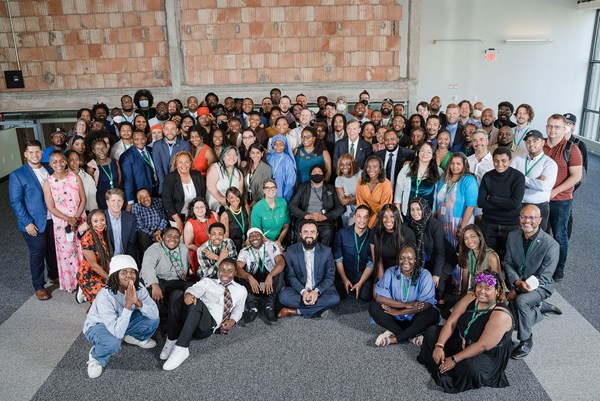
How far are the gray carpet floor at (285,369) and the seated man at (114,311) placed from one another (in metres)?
0.20

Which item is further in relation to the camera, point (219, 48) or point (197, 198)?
point (219, 48)

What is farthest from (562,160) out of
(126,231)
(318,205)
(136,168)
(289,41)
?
(289,41)

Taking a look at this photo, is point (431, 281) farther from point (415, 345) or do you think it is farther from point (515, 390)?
point (515, 390)

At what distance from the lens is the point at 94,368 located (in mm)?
4258

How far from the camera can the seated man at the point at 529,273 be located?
4402 millimetres

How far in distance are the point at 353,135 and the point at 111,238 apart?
308cm

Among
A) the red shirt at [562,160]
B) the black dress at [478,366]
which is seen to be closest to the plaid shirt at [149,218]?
the black dress at [478,366]

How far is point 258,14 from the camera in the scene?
9.48 m

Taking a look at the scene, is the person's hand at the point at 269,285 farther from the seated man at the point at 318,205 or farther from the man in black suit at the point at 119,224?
the man in black suit at the point at 119,224

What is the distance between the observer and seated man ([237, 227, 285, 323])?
5.35m

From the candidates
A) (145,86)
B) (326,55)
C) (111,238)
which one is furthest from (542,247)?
(145,86)

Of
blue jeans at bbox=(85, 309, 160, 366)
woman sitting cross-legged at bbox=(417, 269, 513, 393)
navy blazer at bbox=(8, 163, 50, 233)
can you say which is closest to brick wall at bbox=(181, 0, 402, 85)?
navy blazer at bbox=(8, 163, 50, 233)

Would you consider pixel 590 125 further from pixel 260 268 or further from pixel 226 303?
pixel 226 303

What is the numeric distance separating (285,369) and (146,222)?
99.3 inches
